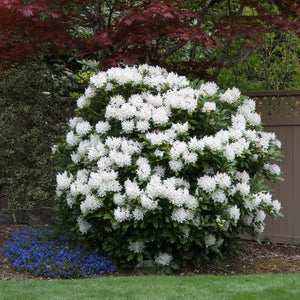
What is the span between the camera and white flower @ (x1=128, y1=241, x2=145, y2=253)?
5.31m

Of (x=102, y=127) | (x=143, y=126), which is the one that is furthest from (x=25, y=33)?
(x=143, y=126)

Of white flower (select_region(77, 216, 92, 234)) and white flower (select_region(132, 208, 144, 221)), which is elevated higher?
white flower (select_region(132, 208, 144, 221))

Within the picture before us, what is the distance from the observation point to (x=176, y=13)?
214 inches

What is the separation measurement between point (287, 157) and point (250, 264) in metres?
1.57

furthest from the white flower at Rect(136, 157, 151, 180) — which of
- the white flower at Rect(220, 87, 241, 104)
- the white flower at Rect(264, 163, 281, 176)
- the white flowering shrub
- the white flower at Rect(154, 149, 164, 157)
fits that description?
the white flower at Rect(264, 163, 281, 176)

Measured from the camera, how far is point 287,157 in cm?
668

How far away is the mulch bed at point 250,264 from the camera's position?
543 centimetres

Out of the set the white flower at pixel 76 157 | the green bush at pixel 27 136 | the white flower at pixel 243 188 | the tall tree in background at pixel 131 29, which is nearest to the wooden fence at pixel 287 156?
the tall tree in background at pixel 131 29

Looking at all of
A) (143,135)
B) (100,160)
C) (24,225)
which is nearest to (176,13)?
(143,135)

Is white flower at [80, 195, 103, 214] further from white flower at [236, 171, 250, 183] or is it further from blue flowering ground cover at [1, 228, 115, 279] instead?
white flower at [236, 171, 250, 183]

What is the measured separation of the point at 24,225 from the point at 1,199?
0.88 meters

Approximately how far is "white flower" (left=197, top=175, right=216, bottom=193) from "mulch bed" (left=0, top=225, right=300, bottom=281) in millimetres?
926

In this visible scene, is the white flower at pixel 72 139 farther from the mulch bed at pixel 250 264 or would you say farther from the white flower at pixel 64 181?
the mulch bed at pixel 250 264

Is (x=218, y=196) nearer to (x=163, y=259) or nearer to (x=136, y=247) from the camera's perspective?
(x=163, y=259)
